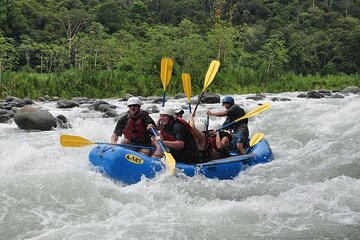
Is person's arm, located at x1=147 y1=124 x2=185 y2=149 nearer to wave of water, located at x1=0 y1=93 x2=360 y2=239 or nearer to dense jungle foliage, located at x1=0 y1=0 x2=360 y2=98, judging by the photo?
wave of water, located at x1=0 y1=93 x2=360 y2=239

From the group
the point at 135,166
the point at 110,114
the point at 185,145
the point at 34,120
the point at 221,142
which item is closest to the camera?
the point at 135,166

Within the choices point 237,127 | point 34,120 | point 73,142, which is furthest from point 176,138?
point 34,120

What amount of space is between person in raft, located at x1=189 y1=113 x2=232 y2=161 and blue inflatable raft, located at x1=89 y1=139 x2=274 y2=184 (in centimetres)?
19

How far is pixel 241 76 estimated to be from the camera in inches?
733

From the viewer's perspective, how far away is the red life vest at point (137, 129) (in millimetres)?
6164

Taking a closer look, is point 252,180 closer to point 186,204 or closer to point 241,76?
point 186,204

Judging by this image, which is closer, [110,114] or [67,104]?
[110,114]

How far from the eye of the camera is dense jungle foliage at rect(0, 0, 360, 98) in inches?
645

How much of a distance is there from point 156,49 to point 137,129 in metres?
15.2

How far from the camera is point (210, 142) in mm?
6285

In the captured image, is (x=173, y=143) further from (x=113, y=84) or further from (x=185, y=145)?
(x=113, y=84)

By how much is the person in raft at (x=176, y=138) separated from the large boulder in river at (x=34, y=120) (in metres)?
4.14

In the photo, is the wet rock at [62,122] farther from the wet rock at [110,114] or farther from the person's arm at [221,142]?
the person's arm at [221,142]

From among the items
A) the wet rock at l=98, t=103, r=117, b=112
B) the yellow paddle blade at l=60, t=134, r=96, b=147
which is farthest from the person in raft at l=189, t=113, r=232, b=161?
the wet rock at l=98, t=103, r=117, b=112
